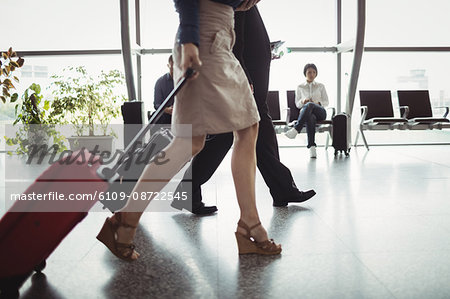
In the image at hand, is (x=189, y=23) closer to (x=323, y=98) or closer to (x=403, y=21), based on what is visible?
(x=323, y=98)

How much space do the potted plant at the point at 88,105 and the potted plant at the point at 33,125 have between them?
0.15m

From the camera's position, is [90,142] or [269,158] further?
[90,142]

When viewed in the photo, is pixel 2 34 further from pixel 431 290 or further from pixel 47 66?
pixel 431 290

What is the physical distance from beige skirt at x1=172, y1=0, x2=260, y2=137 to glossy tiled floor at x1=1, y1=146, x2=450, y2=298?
50 centimetres

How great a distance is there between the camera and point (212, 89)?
150 centimetres

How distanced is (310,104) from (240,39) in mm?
3791

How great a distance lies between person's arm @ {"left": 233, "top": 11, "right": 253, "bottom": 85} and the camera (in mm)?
2023

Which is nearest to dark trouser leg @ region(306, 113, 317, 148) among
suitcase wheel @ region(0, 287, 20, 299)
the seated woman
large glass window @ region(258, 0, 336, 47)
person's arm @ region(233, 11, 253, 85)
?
the seated woman

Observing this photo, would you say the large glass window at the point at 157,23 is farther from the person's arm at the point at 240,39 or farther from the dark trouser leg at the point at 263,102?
the person's arm at the point at 240,39

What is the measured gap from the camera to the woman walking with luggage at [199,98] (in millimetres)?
1461

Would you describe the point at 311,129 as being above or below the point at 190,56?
below

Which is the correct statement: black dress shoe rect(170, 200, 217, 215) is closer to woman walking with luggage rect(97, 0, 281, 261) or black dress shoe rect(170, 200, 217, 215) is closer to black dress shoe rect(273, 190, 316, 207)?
black dress shoe rect(273, 190, 316, 207)

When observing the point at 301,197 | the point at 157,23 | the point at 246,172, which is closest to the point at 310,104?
the point at 157,23

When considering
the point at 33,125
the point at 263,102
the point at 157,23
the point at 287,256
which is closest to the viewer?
the point at 287,256
